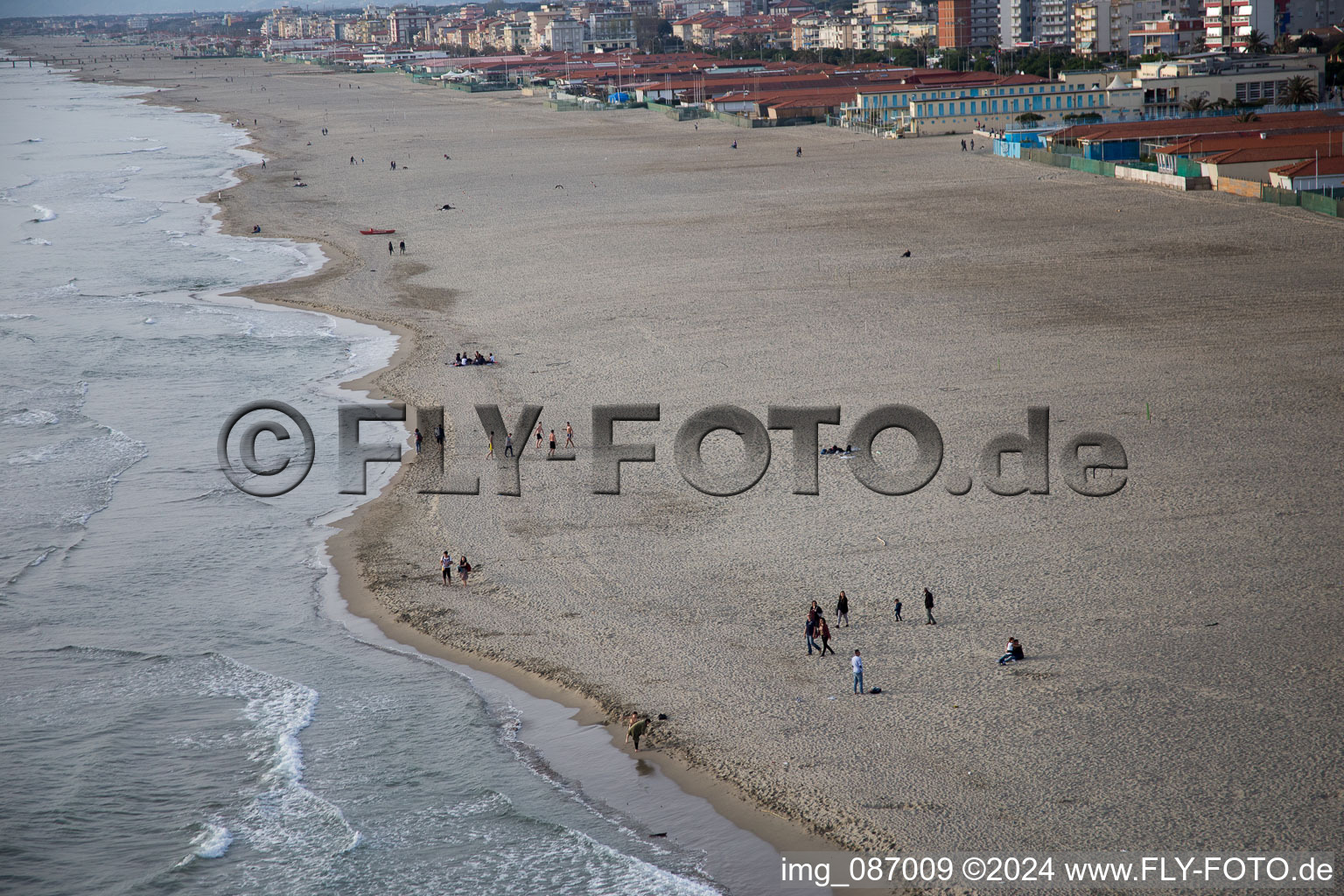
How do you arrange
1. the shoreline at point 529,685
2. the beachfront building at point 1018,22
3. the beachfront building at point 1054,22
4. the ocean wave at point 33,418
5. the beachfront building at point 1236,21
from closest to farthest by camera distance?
the shoreline at point 529,685 → the ocean wave at point 33,418 → the beachfront building at point 1236,21 → the beachfront building at point 1054,22 → the beachfront building at point 1018,22

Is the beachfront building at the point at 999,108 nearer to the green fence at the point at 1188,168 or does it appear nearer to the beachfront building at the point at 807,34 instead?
the green fence at the point at 1188,168

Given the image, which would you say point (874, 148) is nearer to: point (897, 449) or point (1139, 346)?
point (1139, 346)

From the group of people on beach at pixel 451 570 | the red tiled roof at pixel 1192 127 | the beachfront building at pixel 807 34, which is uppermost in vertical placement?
the beachfront building at pixel 807 34

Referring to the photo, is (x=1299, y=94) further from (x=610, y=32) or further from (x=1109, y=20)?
(x=610, y=32)

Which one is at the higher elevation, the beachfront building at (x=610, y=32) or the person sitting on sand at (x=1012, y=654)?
the beachfront building at (x=610, y=32)

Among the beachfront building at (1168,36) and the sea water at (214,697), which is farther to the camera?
the beachfront building at (1168,36)

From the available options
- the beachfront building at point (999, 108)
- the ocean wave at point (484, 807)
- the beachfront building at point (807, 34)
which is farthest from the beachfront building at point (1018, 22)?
the ocean wave at point (484, 807)

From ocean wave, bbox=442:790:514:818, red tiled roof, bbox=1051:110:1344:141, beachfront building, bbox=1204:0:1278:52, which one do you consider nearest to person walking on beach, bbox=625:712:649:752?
ocean wave, bbox=442:790:514:818

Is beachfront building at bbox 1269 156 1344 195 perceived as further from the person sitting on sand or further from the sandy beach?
the person sitting on sand
